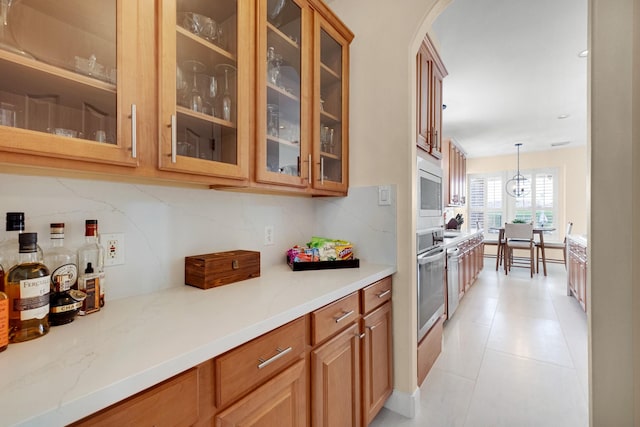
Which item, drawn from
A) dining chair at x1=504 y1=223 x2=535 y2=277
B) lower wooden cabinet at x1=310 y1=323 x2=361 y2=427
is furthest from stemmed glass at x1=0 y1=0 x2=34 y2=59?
dining chair at x1=504 y1=223 x2=535 y2=277

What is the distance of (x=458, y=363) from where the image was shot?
2.23m

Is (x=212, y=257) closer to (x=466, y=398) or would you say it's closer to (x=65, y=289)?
(x=65, y=289)

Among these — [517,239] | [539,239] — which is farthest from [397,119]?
[539,239]

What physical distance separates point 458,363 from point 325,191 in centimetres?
176

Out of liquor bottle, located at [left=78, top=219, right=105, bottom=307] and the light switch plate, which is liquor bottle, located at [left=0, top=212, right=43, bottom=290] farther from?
the light switch plate

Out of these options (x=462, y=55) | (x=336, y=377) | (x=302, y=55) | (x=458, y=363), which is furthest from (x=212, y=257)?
(x=462, y=55)

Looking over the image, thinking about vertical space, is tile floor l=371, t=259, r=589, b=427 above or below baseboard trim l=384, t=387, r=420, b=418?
below

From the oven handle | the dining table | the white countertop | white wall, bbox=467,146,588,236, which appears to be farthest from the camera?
white wall, bbox=467,146,588,236

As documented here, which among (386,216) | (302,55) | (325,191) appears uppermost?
(302,55)

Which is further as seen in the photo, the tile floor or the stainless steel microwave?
the stainless steel microwave

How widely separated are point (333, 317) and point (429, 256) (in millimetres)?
1072

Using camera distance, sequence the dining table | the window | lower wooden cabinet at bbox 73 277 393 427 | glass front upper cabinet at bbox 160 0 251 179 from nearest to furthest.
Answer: lower wooden cabinet at bbox 73 277 393 427, glass front upper cabinet at bbox 160 0 251 179, the dining table, the window

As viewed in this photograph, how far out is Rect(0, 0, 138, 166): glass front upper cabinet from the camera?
717 millimetres

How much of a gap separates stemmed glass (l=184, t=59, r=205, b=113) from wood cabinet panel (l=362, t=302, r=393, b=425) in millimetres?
1199
